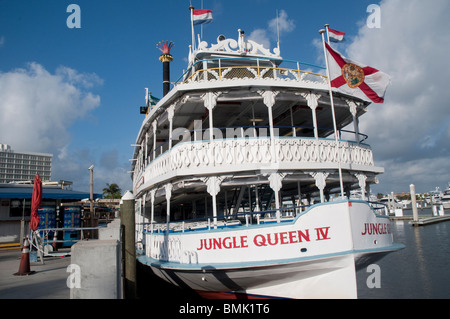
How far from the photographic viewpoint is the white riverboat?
732 cm

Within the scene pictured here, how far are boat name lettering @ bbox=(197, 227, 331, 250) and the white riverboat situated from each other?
0.07ft

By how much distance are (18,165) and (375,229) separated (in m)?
171

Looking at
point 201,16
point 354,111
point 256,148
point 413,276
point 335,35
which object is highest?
point 201,16

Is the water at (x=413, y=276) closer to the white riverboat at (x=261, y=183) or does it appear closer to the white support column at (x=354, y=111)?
the white riverboat at (x=261, y=183)

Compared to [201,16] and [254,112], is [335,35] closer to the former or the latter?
[254,112]

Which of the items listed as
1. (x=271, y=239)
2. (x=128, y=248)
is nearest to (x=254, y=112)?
(x=271, y=239)

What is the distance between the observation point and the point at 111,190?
7675 centimetres

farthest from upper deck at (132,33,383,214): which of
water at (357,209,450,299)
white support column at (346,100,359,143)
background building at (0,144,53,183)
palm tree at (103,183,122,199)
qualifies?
background building at (0,144,53,183)

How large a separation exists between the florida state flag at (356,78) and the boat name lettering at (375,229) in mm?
3614

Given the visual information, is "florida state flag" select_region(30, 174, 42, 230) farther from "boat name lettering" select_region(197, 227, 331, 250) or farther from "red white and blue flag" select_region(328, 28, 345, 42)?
"red white and blue flag" select_region(328, 28, 345, 42)

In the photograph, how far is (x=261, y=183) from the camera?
9.68 m

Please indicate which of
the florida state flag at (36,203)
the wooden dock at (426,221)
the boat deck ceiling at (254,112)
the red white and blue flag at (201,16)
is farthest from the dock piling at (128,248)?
the wooden dock at (426,221)
